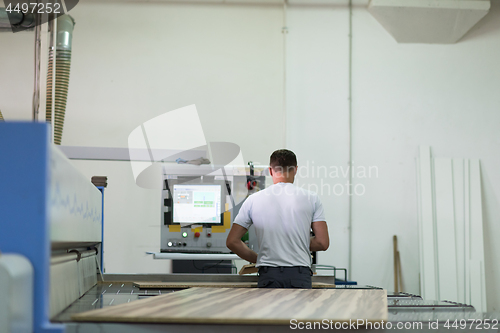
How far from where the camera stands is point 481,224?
14.9 feet

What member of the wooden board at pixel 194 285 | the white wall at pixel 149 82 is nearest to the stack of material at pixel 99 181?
the wooden board at pixel 194 285

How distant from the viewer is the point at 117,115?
4.66m

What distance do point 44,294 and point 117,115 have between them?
3877mm

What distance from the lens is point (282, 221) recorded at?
7.23 ft

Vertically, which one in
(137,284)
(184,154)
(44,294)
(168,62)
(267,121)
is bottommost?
(137,284)

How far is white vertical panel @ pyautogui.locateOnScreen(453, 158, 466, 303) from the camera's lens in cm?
441

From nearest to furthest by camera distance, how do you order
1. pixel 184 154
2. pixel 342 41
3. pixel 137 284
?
pixel 137 284 → pixel 184 154 → pixel 342 41

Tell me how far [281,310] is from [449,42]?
4.53 m

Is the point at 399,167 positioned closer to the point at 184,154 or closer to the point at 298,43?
the point at 298,43

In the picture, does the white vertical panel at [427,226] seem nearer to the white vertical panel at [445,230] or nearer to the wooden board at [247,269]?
the white vertical panel at [445,230]

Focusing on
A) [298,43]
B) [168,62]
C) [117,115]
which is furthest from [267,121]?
[117,115]

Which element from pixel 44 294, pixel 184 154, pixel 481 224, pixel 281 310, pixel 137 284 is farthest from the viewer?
pixel 481 224

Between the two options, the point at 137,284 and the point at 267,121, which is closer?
the point at 137,284

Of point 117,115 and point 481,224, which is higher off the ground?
point 117,115
